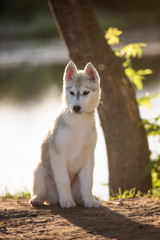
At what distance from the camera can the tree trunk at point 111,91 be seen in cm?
666

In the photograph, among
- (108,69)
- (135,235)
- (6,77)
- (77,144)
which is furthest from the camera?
(6,77)

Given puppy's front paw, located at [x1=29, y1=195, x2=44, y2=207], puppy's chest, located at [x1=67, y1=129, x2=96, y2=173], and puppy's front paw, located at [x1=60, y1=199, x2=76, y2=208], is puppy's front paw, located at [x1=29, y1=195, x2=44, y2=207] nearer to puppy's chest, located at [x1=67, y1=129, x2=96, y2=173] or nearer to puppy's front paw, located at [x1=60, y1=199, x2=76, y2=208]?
puppy's front paw, located at [x1=60, y1=199, x2=76, y2=208]

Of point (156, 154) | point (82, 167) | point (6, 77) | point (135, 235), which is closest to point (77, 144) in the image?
point (82, 167)

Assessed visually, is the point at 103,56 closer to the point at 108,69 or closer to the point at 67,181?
the point at 108,69

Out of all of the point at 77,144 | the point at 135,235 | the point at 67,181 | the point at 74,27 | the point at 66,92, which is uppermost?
the point at 74,27

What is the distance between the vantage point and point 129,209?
4875 mm

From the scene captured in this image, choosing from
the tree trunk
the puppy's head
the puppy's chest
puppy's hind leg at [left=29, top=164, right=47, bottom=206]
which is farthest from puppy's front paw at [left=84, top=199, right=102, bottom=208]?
the tree trunk

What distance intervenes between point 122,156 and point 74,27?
2106 mm

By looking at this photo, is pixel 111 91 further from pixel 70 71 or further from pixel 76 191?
pixel 76 191

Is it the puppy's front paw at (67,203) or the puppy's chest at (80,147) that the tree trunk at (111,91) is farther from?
the puppy's front paw at (67,203)

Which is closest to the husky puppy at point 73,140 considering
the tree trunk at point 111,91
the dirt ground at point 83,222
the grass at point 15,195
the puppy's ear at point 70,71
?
the puppy's ear at point 70,71

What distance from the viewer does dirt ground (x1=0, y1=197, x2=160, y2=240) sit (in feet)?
13.2

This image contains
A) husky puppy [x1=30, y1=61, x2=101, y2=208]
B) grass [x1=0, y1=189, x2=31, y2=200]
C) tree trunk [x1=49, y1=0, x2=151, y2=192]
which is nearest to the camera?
husky puppy [x1=30, y1=61, x2=101, y2=208]

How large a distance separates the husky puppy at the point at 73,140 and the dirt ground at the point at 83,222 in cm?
22
